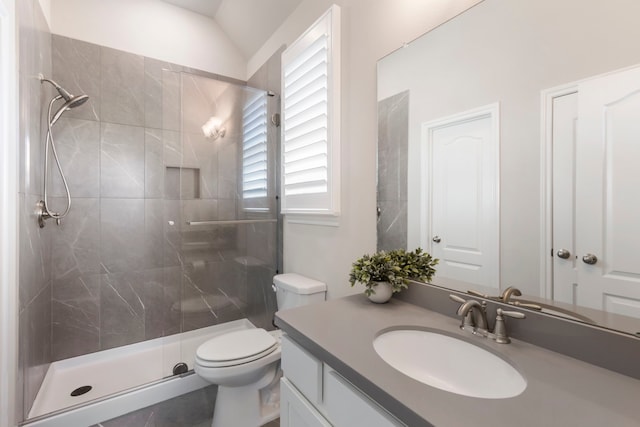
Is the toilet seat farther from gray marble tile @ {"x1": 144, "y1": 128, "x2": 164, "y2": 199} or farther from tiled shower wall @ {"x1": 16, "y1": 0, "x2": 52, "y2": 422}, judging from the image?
gray marble tile @ {"x1": 144, "y1": 128, "x2": 164, "y2": 199}

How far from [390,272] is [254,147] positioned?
1.52 meters

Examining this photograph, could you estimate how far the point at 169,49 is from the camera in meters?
2.41

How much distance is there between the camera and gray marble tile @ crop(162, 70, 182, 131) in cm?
193

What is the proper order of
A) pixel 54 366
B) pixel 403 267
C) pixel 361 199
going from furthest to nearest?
pixel 54 366 < pixel 361 199 < pixel 403 267

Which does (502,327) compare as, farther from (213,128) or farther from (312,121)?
(213,128)

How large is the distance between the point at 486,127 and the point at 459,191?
0.24 m

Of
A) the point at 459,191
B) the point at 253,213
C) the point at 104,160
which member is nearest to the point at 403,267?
the point at 459,191

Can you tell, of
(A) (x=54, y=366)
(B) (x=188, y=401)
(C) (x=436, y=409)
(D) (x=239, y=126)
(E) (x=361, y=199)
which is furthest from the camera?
(D) (x=239, y=126)

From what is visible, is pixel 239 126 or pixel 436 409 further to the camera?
pixel 239 126

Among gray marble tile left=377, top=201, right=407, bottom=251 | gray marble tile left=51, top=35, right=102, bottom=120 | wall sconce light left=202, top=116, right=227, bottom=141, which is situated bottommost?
gray marble tile left=377, top=201, right=407, bottom=251

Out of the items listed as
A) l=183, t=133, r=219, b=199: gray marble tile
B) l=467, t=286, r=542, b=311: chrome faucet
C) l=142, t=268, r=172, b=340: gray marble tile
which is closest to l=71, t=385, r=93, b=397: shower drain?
l=142, t=268, r=172, b=340: gray marble tile

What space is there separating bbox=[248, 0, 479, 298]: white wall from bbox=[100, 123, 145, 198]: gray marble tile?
161 cm

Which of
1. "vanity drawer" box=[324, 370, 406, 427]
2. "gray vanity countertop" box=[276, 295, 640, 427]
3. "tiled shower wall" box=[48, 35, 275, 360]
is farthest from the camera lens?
"tiled shower wall" box=[48, 35, 275, 360]

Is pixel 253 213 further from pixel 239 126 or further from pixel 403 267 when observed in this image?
pixel 403 267
